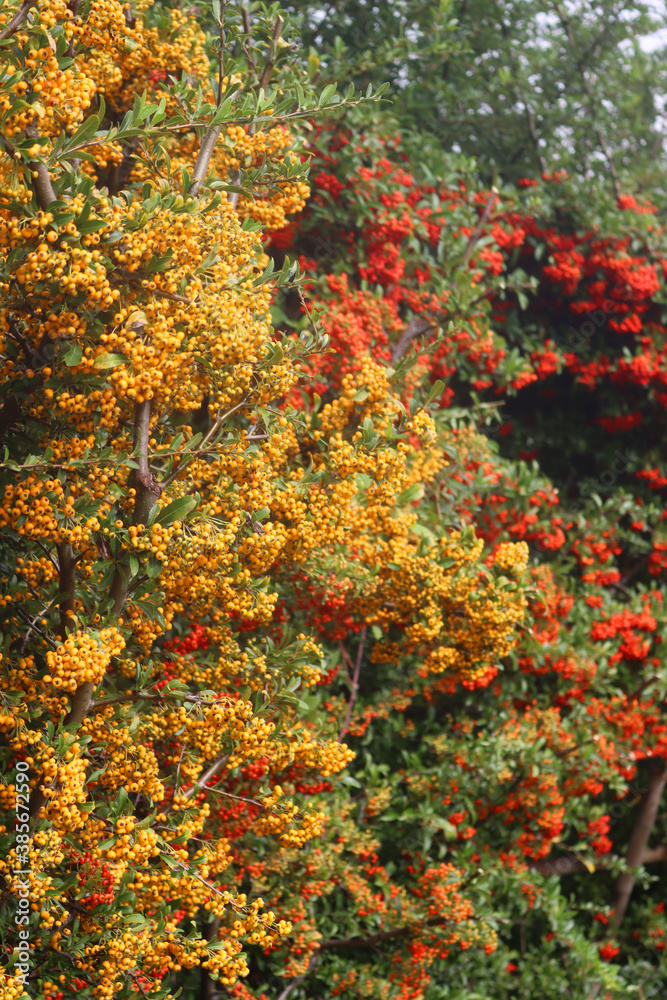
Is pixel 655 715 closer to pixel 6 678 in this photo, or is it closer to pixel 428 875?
pixel 428 875

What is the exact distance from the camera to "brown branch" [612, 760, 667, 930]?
6.69m

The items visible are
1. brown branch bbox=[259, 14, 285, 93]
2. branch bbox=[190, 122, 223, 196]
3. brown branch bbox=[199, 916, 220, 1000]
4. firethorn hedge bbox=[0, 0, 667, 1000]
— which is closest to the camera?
firethorn hedge bbox=[0, 0, 667, 1000]

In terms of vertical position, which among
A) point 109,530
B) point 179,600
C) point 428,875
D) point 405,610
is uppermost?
point 109,530

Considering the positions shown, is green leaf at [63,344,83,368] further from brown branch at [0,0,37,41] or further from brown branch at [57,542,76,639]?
brown branch at [0,0,37,41]

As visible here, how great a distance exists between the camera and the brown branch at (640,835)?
263 inches

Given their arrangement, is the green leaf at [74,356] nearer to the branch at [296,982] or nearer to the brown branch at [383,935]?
the branch at [296,982]

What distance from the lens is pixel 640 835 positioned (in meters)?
6.80

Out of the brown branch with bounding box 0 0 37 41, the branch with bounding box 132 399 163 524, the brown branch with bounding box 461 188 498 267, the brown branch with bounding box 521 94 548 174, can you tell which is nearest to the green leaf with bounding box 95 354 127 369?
the branch with bounding box 132 399 163 524

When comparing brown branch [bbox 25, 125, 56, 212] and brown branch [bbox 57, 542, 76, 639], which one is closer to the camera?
brown branch [bbox 25, 125, 56, 212]

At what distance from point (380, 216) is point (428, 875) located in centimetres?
423

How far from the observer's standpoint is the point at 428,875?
4.77 meters

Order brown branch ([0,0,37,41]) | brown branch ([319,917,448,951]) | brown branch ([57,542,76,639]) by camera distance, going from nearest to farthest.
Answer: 1. brown branch ([0,0,37,41])
2. brown branch ([57,542,76,639])
3. brown branch ([319,917,448,951])

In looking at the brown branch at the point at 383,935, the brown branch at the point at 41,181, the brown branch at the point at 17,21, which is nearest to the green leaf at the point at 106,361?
the brown branch at the point at 41,181

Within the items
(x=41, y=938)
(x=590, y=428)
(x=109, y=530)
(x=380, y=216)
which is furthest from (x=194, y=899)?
(x=590, y=428)
